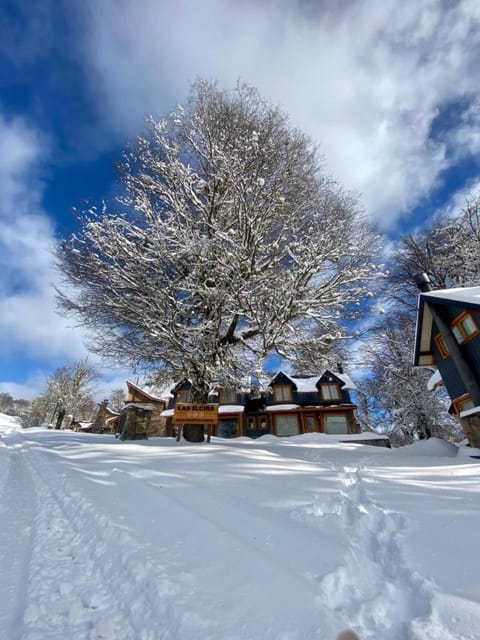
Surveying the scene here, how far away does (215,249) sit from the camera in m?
7.09

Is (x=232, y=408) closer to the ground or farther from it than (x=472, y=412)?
farther from it

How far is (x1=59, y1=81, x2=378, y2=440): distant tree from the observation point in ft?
23.3

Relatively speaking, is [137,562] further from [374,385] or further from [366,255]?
[374,385]

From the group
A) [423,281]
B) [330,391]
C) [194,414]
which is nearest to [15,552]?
[194,414]

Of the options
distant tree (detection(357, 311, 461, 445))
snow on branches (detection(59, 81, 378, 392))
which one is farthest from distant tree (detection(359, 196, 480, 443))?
snow on branches (detection(59, 81, 378, 392))

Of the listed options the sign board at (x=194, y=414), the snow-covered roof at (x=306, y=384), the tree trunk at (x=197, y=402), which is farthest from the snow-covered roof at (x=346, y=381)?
the sign board at (x=194, y=414)

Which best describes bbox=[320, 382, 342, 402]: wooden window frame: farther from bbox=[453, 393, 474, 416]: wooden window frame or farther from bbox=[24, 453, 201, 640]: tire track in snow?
bbox=[24, 453, 201, 640]: tire track in snow

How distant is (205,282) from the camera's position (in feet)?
25.2

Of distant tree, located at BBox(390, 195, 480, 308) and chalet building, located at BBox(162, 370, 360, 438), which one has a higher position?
distant tree, located at BBox(390, 195, 480, 308)

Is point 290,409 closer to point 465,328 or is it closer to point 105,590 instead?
point 465,328

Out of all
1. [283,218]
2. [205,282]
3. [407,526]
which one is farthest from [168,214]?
[407,526]

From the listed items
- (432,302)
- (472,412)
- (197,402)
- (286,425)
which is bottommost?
(472,412)

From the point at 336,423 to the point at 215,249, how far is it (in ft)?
55.0

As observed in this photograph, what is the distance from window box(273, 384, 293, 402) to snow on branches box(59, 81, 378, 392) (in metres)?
12.5
